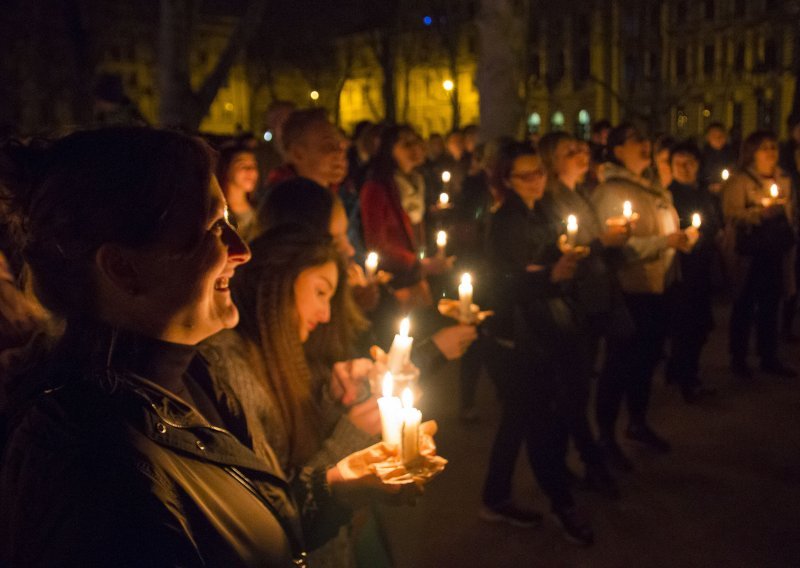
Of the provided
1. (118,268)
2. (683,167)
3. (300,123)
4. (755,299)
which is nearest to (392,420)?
(118,268)

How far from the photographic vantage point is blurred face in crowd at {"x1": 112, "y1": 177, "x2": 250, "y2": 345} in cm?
136

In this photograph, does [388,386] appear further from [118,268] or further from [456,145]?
[456,145]

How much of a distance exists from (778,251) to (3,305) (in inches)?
257

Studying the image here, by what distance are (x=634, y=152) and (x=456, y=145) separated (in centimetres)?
599

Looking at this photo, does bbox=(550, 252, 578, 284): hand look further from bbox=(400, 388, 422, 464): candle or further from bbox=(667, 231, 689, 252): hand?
bbox=(400, 388, 422, 464): candle

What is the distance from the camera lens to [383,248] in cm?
560

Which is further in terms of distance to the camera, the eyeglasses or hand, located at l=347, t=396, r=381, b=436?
the eyeglasses

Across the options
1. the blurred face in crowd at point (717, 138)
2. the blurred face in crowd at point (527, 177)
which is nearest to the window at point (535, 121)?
the blurred face in crowd at point (717, 138)

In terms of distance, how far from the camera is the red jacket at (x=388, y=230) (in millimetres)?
5582

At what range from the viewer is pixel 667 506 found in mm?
4762

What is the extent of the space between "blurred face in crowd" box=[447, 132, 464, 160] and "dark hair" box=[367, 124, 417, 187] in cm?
475

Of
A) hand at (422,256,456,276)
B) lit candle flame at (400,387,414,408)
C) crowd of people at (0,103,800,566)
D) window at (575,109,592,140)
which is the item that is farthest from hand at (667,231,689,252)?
window at (575,109,592,140)

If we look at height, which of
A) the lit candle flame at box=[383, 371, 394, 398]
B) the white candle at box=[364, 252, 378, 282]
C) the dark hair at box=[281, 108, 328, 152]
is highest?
the dark hair at box=[281, 108, 328, 152]

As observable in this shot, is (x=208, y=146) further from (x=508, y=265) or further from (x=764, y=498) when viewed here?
(x=764, y=498)
